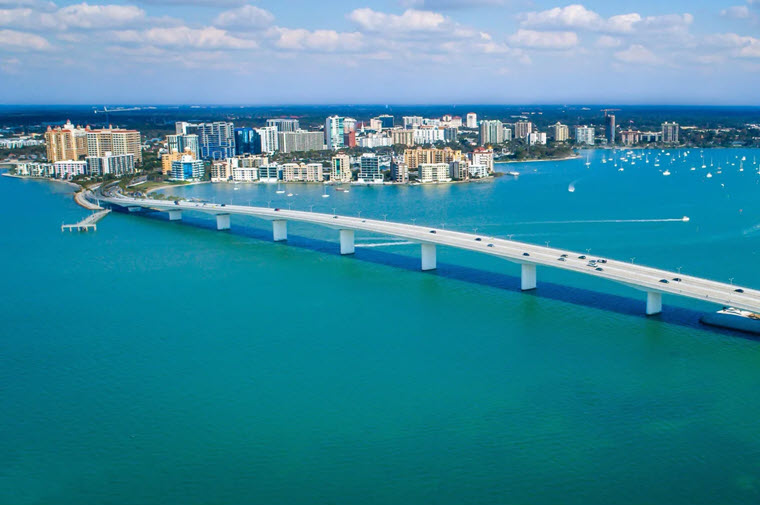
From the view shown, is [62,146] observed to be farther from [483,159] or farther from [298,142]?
[483,159]

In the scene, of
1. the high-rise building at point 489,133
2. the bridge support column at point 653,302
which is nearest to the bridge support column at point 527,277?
the bridge support column at point 653,302

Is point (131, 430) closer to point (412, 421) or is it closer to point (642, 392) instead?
point (412, 421)

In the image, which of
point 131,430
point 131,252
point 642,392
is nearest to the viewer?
point 131,430

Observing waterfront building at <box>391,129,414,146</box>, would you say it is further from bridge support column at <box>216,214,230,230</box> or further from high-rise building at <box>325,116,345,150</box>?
bridge support column at <box>216,214,230,230</box>

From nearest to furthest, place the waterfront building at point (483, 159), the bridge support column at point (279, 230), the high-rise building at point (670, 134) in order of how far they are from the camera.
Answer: the bridge support column at point (279, 230), the waterfront building at point (483, 159), the high-rise building at point (670, 134)

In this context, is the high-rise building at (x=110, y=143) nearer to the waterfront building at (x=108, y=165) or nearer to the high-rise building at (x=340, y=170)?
the waterfront building at (x=108, y=165)

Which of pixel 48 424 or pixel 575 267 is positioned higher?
pixel 575 267

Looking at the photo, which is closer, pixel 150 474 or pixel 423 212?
pixel 150 474

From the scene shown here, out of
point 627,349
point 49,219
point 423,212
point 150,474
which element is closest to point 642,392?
point 627,349

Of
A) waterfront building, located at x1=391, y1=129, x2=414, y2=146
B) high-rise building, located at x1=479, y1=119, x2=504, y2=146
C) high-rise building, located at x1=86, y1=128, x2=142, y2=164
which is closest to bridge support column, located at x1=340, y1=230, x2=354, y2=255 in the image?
high-rise building, located at x1=86, y1=128, x2=142, y2=164
